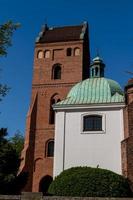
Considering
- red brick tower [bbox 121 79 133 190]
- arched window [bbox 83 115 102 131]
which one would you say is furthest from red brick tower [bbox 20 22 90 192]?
red brick tower [bbox 121 79 133 190]

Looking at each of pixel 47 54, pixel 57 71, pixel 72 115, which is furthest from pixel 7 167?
pixel 47 54

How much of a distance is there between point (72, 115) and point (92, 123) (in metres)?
1.59

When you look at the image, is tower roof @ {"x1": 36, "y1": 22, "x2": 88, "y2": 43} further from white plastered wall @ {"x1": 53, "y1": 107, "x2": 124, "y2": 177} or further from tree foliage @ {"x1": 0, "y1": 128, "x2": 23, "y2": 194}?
tree foliage @ {"x1": 0, "y1": 128, "x2": 23, "y2": 194}

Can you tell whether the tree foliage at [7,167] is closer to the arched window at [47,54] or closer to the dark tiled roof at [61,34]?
the arched window at [47,54]

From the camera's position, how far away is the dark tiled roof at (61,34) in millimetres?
41469

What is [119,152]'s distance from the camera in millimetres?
24297

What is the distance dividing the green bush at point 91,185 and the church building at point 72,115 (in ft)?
5.71

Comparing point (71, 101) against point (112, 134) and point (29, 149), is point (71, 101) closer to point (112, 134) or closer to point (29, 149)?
point (112, 134)

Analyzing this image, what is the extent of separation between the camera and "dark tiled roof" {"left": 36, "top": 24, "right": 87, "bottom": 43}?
4147 cm

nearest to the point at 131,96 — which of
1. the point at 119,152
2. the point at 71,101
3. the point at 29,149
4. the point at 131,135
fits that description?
the point at 131,135

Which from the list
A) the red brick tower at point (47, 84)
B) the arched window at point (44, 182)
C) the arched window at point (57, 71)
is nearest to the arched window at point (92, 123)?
the red brick tower at point (47, 84)

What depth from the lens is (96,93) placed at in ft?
91.7

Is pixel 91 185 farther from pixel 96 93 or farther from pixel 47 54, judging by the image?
pixel 47 54

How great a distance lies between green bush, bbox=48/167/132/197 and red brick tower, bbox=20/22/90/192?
14718 mm
